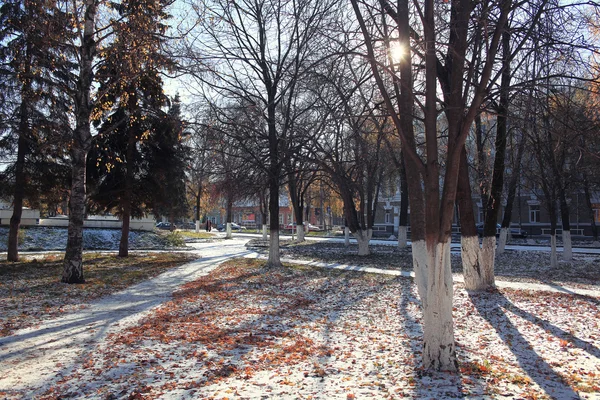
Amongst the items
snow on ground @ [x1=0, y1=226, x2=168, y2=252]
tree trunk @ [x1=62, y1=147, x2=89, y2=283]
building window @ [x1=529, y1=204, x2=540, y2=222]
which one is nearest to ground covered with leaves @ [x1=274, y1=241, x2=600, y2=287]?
tree trunk @ [x1=62, y1=147, x2=89, y2=283]

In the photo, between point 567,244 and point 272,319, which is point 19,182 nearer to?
point 272,319

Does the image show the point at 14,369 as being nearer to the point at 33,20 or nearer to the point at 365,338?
the point at 365,338

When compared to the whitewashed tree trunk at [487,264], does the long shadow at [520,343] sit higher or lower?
lower

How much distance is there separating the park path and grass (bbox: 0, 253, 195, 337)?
1.43 ft

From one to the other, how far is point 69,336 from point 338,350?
400 centimetres

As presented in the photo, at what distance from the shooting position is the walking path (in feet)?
16.4

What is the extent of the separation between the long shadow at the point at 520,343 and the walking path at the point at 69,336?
8.14ft

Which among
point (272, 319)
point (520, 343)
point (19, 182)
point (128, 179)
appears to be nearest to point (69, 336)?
point (272, 319)

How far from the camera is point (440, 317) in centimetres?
512

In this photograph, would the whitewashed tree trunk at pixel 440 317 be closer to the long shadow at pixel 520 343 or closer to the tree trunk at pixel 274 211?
the long shadow at pixel 520 343

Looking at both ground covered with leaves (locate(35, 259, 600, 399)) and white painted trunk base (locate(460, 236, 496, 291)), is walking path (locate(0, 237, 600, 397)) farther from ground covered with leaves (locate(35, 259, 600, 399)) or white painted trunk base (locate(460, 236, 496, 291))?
white painted trunk base (locate(460, 236, 496, 291))

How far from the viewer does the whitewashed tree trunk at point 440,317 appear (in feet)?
16.7

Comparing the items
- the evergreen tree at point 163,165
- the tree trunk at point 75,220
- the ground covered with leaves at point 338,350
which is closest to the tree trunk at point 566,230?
the ground covered with leaves at point 338,350

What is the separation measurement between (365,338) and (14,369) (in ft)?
15.0
